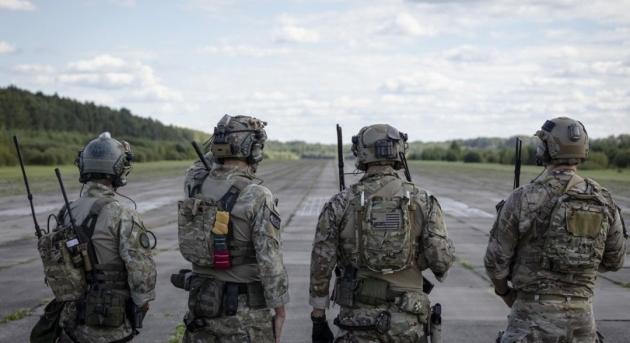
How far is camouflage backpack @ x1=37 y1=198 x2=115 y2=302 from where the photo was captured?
559 centimetres

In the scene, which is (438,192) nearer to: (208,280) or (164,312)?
(164,312)

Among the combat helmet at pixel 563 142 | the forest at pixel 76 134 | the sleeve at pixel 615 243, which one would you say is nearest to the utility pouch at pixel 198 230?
the combat helmet at pixel 563 142

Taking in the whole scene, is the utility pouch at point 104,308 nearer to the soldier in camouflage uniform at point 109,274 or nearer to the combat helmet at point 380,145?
the soldier in camouflage uniform at point 109,274

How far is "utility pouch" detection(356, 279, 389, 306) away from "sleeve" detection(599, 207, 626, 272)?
1.73 m

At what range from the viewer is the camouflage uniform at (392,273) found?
211 inches

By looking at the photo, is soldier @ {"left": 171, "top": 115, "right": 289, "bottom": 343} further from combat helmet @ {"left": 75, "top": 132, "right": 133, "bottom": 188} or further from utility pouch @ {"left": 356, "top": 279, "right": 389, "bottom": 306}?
combat helmet @ {"left": 75, "top": 132, "right": 133, "bottom": 188}

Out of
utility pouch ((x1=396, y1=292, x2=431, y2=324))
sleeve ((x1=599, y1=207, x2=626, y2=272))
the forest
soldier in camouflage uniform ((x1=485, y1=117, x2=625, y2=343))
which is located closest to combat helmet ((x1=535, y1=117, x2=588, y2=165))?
soldier in camouflage uniform ((x1=485, y1=117, x2=625, y2=343))

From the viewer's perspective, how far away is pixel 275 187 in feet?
129

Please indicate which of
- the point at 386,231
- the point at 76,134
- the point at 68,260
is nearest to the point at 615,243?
the point at 386,231

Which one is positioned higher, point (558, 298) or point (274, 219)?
point (274, 219)

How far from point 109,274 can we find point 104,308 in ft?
0.85

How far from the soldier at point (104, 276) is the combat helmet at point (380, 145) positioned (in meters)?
1.75

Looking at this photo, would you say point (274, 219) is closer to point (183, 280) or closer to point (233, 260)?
point (233, 260)

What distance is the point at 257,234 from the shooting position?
532 cm
